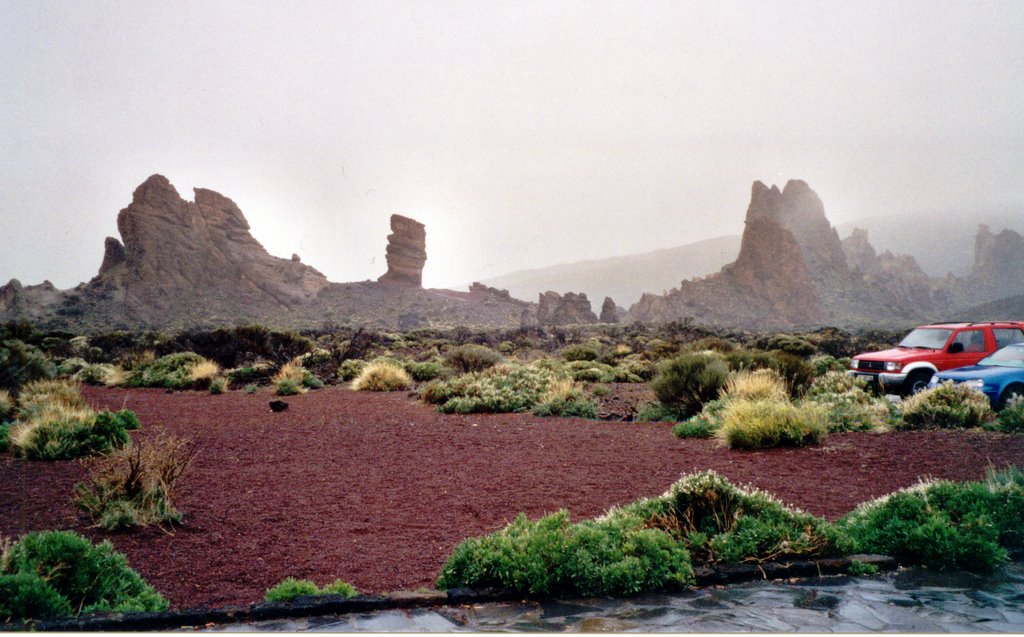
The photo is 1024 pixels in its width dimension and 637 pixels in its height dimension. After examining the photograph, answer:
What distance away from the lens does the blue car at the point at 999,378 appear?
12273 mm

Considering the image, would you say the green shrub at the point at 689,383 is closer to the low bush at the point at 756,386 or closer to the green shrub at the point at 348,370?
the low bush at the point at 756,386

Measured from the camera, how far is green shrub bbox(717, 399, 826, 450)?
420 inches

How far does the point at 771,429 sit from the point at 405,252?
119 m

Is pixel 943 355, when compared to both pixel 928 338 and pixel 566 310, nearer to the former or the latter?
pixel 928 338

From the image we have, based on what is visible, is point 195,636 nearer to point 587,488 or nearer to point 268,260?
point 587,488

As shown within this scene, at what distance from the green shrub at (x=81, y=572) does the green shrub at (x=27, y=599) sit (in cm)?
16

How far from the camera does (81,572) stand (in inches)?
171

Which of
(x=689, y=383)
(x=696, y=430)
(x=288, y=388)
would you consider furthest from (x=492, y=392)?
(x=288, y=388)

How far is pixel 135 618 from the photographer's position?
383cm

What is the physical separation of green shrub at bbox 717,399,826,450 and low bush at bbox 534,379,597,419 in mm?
4652

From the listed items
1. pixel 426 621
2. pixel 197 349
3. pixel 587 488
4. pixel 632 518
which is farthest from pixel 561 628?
pixel 197 349

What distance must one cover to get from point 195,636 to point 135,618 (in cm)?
52

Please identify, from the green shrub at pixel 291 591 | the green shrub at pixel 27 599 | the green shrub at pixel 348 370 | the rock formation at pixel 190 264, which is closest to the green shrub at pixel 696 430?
the green shrub at pixel 291 591

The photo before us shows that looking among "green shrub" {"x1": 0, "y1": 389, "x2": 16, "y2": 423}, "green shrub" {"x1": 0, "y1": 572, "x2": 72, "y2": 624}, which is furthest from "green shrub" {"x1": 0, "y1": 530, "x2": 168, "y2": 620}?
"green shrub" {"x1": 0, "y1": 389, "x2": 16, "y2": 423}
